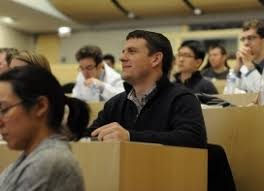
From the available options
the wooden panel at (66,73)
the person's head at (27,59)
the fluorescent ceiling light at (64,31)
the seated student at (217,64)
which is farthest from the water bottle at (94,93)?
the fluorescent ceiling light at (64,31)

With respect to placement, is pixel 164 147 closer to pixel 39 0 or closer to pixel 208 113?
pixel 208 113

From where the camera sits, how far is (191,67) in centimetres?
463

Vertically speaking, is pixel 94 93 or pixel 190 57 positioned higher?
pixel 190 57

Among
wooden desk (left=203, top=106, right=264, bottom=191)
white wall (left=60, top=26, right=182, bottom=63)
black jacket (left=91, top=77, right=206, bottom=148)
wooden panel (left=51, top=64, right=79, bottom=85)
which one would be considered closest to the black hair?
black jacket (left=91, top=77, right=206, bottom=148)

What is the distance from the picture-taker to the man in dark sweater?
8.01ft

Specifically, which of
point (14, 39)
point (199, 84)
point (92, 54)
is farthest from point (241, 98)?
point (14, 39)

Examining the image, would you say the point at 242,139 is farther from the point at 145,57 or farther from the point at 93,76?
the point at 93,76

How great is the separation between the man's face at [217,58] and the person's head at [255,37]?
1.85 metres

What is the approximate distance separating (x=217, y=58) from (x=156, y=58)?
323 centimetres

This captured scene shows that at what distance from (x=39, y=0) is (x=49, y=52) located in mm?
1604

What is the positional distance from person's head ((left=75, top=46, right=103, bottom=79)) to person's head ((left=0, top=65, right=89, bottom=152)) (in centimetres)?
308

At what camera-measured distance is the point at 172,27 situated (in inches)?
344

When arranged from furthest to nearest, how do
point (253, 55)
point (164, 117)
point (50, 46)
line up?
point (50, 46)
point (253, 55)
point (164, 117)

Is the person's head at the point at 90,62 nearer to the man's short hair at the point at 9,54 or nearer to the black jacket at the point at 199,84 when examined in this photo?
the black jacket at the point at 199,84
